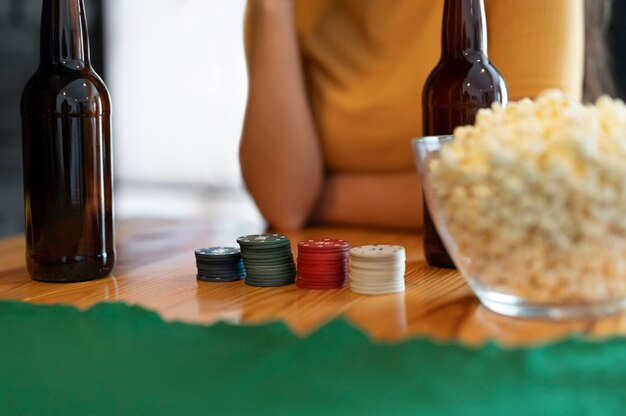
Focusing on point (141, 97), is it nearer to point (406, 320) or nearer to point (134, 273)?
point (134, 273)

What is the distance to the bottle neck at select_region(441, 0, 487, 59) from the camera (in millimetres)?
1009

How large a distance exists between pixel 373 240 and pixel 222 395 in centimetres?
66

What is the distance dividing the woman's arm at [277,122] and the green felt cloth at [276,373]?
81 cm

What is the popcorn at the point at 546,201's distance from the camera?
66 centimetres

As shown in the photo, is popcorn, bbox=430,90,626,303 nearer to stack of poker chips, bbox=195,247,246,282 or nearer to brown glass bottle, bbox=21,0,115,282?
stack of poker chips, bbox=195,247,246,282

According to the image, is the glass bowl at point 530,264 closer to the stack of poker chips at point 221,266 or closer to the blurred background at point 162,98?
the stack of poker chips at point 221,266

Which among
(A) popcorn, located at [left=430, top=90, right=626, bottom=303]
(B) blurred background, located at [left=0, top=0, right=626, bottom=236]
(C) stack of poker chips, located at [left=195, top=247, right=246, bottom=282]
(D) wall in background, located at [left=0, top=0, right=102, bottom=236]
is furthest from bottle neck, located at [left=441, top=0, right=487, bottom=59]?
(D) wall in background, located at [left=0, top=0, right=102, bottom=236]

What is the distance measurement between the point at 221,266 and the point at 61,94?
29cm

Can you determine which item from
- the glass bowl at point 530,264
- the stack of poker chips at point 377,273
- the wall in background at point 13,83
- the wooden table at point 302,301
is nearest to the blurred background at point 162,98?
the wall in background at point 13,83

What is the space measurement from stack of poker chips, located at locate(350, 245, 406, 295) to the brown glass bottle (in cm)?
35

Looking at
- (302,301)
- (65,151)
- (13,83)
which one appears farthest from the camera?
(13,83)

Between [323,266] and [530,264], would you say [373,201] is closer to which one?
[323,266]

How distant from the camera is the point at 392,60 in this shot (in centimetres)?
158

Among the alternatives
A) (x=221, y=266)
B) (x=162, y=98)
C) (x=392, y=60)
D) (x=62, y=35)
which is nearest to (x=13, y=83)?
(x=162, y=98)
